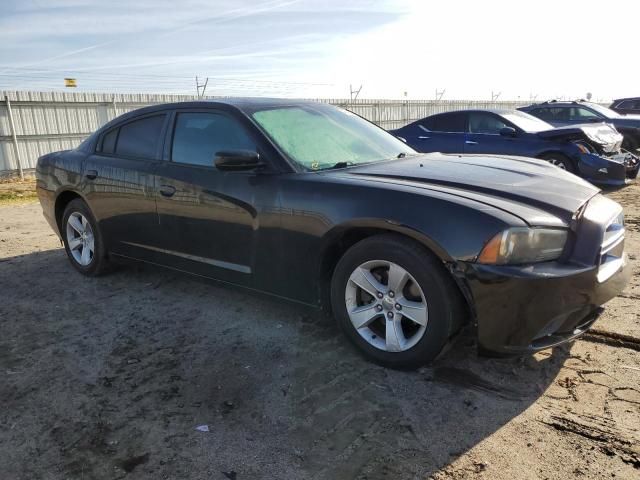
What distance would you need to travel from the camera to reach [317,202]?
10.6 ft

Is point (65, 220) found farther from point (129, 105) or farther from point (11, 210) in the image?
point (129, 105)

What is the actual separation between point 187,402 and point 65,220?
10.4 feet

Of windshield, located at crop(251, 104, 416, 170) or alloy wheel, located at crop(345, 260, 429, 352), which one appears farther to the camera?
windshield, located at crop(251, 104, 416, 170)

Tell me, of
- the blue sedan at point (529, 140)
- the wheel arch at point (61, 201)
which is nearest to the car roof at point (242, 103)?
the wheel arch at point (61, 201)

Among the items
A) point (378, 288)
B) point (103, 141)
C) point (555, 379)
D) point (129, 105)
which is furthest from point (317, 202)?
point (129, 105)

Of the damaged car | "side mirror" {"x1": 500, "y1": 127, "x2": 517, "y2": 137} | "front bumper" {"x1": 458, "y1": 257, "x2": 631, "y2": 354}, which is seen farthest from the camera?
the damaged car

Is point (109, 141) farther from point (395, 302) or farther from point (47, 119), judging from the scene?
point (47, 119)

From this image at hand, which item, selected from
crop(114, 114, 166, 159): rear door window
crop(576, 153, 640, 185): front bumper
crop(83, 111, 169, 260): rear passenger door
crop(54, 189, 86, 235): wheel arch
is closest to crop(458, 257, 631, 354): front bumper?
crop(83, 111, 169, 260): rear passenger door

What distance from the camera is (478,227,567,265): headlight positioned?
259 centimetres

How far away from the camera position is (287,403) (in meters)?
2.81

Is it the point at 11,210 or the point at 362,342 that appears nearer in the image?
the point at 362,342

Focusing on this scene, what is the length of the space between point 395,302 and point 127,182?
260 cm

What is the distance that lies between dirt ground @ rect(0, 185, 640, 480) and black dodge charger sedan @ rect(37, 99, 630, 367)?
299mm

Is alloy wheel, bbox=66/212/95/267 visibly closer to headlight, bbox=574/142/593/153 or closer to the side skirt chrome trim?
the side skirt chrome trim
